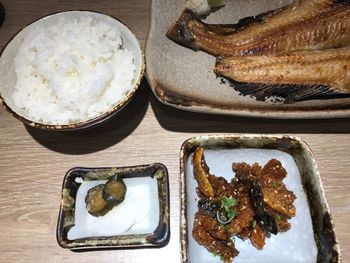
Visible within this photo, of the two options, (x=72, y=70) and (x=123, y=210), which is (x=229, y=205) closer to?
(x=123, y=210)

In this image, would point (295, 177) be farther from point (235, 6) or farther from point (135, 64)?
point (235, 6)

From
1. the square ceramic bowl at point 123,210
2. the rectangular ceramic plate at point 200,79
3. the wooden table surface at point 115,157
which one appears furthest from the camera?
the rectangular ceramic plate at point 200,79

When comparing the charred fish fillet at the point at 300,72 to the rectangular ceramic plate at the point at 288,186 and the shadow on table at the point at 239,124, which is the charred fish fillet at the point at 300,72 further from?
the rectangular ceramic plate at the point at 288,186

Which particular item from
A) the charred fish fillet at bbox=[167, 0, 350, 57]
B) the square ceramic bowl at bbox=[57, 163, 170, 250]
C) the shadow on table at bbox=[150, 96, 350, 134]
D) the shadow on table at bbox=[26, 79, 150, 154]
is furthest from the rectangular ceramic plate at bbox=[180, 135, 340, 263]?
the charred fish fillet at bbox=[167, 0, 350, 57]

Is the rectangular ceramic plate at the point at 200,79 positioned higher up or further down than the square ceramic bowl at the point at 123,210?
higher up

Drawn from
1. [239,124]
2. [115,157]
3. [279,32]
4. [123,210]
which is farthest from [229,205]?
[279,32]

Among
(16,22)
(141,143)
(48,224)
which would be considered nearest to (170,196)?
(141,143)

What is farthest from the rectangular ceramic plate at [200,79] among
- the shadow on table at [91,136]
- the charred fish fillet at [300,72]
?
the shadow on table at [91,136]
